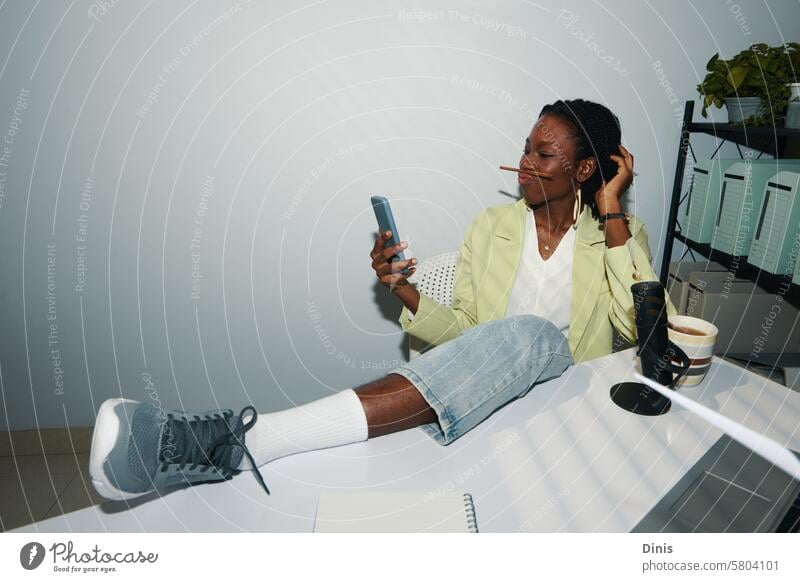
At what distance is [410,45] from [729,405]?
1066 mm

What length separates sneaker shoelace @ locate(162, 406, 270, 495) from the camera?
2.12 feet

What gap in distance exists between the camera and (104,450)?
0.63 m

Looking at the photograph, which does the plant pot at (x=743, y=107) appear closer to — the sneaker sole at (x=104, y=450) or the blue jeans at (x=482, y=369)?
the blue jeans at (x=482, y=369)

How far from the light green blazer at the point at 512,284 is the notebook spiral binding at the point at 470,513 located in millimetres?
583

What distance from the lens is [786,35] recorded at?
1.42 meters

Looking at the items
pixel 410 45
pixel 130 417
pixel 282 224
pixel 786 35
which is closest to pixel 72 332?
pixel 282 224

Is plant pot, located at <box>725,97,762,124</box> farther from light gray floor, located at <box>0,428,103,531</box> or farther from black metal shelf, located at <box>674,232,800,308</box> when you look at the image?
light gray floor, located at <box>0,428,103,531</box>

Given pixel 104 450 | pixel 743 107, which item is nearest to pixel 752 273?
pixel 743 107

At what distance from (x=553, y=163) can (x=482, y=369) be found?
0.60m

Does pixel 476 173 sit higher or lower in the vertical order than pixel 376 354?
higher

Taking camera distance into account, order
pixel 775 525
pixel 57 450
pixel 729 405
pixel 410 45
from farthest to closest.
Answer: pixel 57 450, pixel 410 45, pixel 729 405, pixel 775 525

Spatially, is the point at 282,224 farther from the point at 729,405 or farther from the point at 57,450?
the point at 729,405

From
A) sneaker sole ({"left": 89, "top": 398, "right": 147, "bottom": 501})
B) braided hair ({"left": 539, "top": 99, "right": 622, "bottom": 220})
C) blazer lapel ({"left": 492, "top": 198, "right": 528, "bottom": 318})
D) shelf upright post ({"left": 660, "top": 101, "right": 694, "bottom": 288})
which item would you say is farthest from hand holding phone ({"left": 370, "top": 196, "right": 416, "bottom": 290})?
shelf upright post ({"left": 660, "top": 101, "right": 694, "bottom": 288})

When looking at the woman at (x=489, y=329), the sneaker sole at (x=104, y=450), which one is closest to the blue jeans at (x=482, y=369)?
the woman at (x=489, y=329)
